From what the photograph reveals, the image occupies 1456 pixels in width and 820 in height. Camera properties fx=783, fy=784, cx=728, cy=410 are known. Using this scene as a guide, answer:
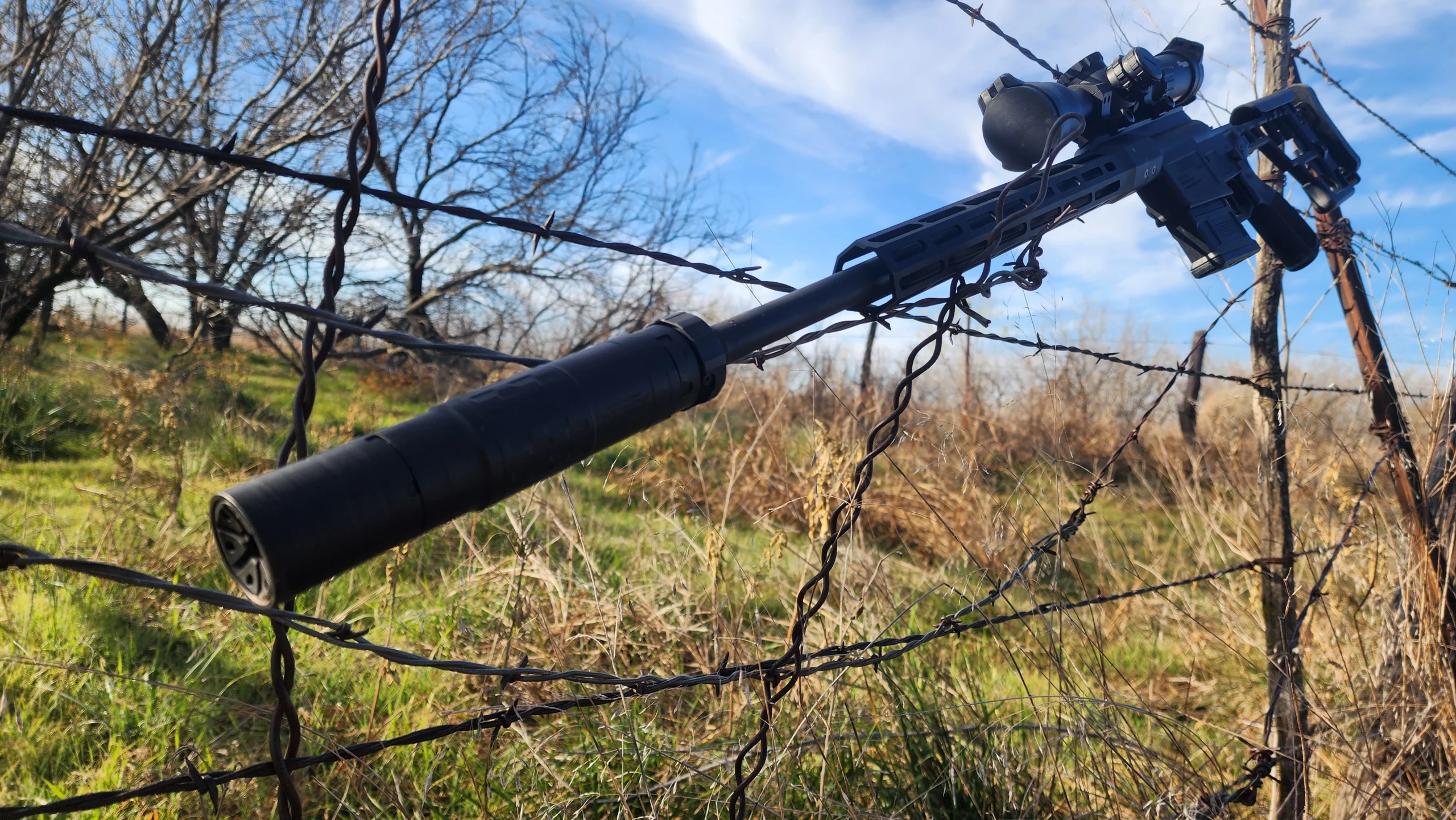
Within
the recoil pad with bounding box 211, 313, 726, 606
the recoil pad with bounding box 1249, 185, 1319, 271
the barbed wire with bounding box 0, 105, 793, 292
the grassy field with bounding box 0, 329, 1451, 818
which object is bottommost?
the grassy field with bounding box 0, 329, 1451, 818

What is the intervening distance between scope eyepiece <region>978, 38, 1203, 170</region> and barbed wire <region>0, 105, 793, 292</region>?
0.46 meters

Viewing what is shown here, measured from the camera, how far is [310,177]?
3.50ft

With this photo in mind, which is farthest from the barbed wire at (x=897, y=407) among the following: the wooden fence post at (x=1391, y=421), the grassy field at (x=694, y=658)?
the wooden fence post at (x=1391, y=421)

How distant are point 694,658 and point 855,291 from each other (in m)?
1.80

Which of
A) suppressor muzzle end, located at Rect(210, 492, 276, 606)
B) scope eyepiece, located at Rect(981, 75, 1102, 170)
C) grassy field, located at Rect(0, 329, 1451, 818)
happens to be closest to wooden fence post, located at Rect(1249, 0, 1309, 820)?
grassy field, located at Rect(0, 329, 1451, 818)

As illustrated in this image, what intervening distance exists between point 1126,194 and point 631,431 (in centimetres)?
119

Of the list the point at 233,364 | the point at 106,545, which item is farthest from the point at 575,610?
the point at 233,364

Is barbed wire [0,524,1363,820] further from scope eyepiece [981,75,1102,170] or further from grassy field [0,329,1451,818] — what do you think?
scope eyepiece [981,75,1102,170]

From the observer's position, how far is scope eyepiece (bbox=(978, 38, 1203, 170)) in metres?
1.33

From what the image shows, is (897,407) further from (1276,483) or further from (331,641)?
(1276,483)

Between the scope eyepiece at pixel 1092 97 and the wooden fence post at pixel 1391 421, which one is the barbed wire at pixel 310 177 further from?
the wooden fence post at pixel 1391 421

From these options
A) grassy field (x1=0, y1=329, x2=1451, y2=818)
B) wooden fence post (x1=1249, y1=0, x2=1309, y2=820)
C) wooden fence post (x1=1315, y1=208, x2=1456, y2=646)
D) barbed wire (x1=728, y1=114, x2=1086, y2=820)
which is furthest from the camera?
wooden fence post (x1=1315, y1=208, x2=1456, y2=646)

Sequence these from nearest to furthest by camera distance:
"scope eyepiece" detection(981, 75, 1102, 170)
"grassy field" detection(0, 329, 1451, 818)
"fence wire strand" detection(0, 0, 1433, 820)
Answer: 1. "fence wire strand" detection(0, 0, 1433, 820)
2. "scope eyepiece" detection(981, 75, 1102, 170)
3. "grassy field" detection(0, 329, 1451, 818)

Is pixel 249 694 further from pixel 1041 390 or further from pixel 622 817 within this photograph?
pixel 1041 390
